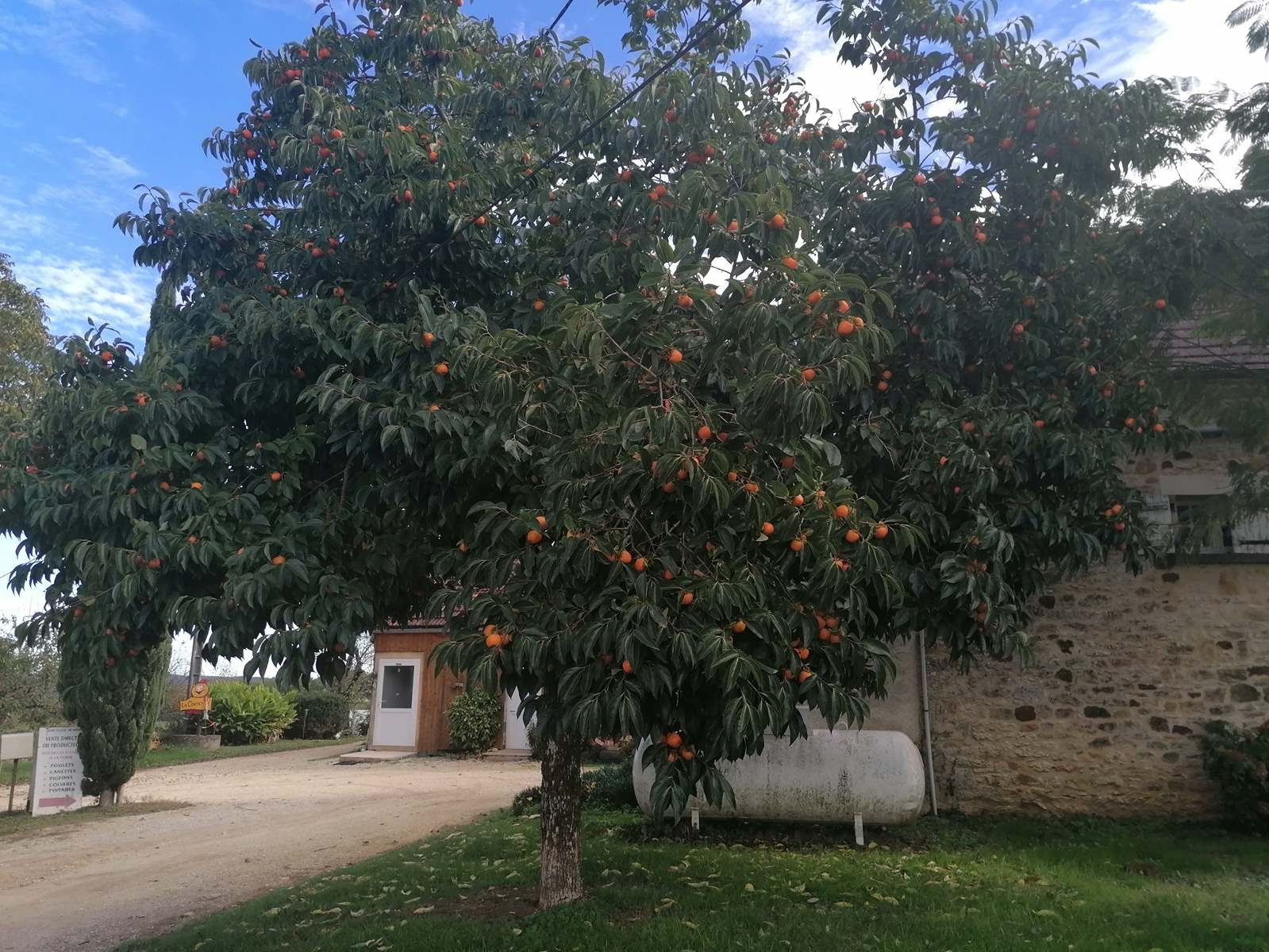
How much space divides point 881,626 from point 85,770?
1220 centimetres

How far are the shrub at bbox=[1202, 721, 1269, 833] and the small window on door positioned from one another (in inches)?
636

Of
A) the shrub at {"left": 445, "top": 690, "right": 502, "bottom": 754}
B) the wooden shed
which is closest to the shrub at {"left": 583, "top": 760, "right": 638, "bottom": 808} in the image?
the shrub at {"left": 445, "top": 690, "right": 502, "bottom": 754}

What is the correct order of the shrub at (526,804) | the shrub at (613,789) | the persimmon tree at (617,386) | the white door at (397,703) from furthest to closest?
the white door at (397,703)
the shrub at (526,804)
the shrub at (613,789)
the persimmon tree at (617,386)

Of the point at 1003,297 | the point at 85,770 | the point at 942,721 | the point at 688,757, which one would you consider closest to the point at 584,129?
the point at 1003,297

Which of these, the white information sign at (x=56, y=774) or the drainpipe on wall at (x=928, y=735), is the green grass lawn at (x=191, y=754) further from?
the drainpipe on wall at (x=928, y=735)

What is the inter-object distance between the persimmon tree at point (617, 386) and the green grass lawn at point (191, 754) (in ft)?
46.8

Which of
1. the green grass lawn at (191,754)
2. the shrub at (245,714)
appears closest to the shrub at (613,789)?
the green grass lawn at (191,754)

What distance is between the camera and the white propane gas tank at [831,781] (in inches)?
352

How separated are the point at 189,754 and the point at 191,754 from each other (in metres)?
0.05

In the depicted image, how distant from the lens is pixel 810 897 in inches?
273

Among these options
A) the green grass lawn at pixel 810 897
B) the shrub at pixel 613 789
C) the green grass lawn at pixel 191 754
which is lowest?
the green grass lawn at pixel 191 754

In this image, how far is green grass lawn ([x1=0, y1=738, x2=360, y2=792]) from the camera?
19372 mm

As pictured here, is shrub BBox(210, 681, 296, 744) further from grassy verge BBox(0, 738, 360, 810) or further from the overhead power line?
the overhead power line

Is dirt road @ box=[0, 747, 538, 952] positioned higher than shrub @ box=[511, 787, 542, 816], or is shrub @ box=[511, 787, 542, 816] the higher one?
shrub @ box=[511, 787, 542, 816]
